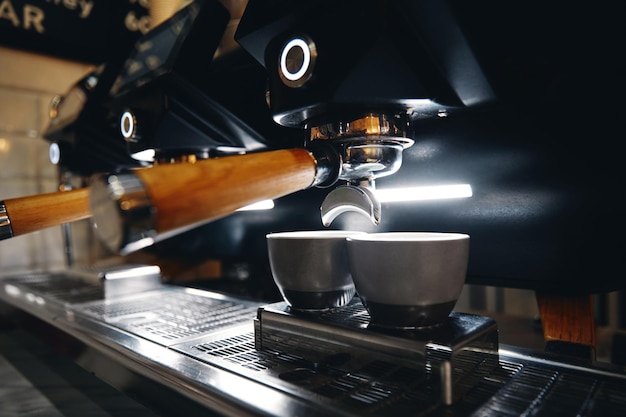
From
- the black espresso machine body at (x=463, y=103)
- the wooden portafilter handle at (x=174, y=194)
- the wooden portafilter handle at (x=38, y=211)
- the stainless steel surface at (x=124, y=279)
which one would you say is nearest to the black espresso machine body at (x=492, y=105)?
the black espresso machine body at (x=463, y=103)

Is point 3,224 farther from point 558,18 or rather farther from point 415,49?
point 558,18

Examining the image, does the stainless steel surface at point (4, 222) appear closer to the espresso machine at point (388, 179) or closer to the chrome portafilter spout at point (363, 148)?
the espresso machine at point (388, 179)

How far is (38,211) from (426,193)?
1.57 feet


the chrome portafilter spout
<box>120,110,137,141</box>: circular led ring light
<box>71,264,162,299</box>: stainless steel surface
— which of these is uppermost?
<box>120,110,137,141</box>: circular led ring light

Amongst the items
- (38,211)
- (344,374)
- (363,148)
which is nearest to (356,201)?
(363,148)

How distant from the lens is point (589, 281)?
534 mm

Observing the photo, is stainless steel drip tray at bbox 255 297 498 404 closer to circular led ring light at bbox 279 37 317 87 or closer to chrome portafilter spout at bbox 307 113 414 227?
chrome portafilter spout at bbox 307 113 414 227

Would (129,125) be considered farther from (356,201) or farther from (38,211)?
(356,201)

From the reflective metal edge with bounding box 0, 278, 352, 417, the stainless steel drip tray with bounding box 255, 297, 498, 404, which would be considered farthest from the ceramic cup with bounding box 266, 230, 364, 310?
the reflective metal edge with bounding box 0, 278, 352, 417

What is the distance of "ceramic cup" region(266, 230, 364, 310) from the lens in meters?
0.53

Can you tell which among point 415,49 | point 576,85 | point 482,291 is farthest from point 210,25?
point 482,291

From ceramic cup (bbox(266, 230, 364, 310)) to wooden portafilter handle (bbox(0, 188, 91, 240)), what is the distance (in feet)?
0.70

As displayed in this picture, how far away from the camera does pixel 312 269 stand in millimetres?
532

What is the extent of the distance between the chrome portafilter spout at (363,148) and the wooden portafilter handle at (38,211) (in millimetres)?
265
